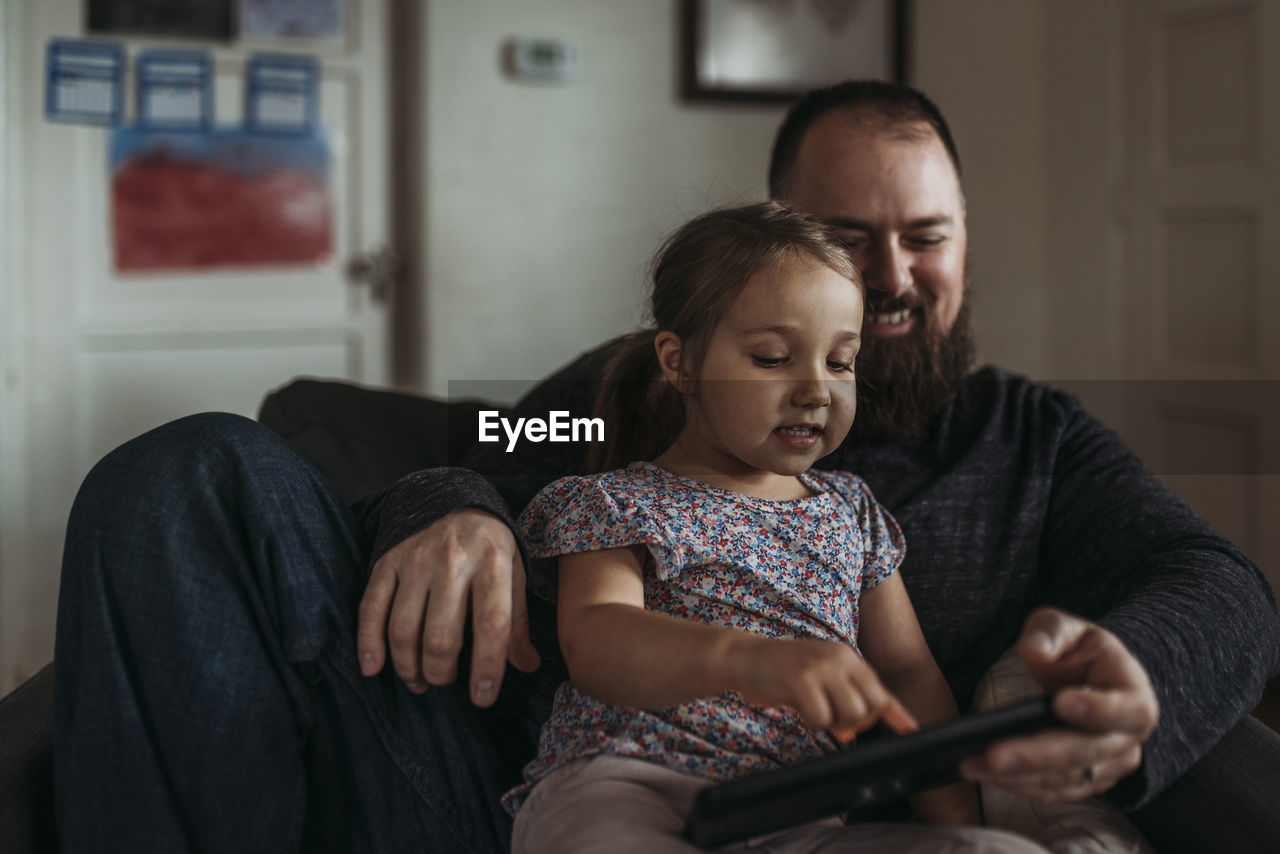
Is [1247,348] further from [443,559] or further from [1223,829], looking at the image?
[443,559]

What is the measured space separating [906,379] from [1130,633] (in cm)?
50

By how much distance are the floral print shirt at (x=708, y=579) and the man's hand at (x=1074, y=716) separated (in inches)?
8.1

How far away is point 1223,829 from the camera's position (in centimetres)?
101

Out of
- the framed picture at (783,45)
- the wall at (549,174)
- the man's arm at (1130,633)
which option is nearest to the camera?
the man's arm at (1130,633)

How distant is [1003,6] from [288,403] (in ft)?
9.26

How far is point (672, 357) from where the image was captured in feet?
3.66

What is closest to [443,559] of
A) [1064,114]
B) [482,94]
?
[482,94]

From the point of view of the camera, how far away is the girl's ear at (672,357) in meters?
1.11

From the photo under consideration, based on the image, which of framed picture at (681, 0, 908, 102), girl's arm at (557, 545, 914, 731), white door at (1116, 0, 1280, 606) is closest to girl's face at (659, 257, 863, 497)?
girl's arm at (557, 545, 914, 731)

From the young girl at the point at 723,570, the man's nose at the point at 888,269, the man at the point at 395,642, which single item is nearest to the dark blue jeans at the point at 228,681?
the man at the point at 395,642

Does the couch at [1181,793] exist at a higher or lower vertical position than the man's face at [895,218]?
lower

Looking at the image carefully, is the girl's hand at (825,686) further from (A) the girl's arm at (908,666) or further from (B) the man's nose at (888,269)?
(B) the man's nose at (888,269)

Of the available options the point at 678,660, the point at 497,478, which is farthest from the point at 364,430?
the point at 678,660

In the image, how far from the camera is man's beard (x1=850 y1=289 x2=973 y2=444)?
1.43m
